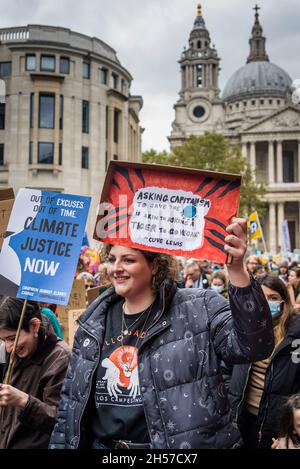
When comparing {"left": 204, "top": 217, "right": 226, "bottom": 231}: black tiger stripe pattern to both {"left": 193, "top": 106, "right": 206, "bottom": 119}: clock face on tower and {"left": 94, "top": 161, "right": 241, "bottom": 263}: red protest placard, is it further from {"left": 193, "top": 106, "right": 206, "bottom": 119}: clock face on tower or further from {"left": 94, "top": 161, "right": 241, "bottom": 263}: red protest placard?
{"left": 193, "top": 106, "right": 206, "bottom": 119}: clock face on tower

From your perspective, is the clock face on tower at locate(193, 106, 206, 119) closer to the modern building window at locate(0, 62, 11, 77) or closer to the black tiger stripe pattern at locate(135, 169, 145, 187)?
the modern building window at locate(0, 62, 11, 77)

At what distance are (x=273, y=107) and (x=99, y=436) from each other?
99.5m

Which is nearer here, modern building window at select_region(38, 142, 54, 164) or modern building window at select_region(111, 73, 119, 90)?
modern building window at select_region(38, 142, 54, 164)

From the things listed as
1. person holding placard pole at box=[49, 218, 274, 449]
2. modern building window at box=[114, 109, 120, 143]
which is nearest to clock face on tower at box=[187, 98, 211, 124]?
modern building window at box=[114, 109, 120, 143]

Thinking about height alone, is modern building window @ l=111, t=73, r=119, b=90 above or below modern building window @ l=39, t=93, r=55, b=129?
above


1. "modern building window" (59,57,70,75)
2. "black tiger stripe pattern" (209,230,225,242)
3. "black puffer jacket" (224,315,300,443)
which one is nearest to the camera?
"black tiger stripe pattern" (209,230,225,242)

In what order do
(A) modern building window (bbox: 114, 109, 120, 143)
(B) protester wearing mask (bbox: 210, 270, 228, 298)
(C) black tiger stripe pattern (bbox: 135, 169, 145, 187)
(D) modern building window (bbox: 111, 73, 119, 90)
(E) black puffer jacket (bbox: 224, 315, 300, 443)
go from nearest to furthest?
(C) black tiger stripe pattern (bbox: 135, 169, 145, 187), (E) black puffer jacket (bbox: 224, 315, 300, 443), (B) protester wearing mask (bbox: 210, 270, 228, 298), (D) modern building window (bbox: 111, 73, 119, 90), (A) modern building window (bbox: 114, 109, 120, 143)

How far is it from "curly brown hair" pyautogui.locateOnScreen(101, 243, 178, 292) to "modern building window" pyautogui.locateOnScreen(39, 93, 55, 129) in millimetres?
30170

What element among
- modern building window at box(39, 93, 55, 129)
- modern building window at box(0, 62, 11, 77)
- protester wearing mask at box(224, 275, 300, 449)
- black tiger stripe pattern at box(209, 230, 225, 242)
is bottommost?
protester wearing mask at box(224, 275, 300, 449)

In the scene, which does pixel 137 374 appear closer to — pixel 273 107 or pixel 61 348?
pixel 61 348

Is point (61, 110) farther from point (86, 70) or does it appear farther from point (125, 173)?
point (125, 173)

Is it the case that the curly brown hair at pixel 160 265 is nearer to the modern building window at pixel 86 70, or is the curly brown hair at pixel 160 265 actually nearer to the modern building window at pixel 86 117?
the modern building window at pixel 86 117

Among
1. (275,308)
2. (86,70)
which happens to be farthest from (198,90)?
(275,308)

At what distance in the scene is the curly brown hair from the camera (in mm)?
2523
